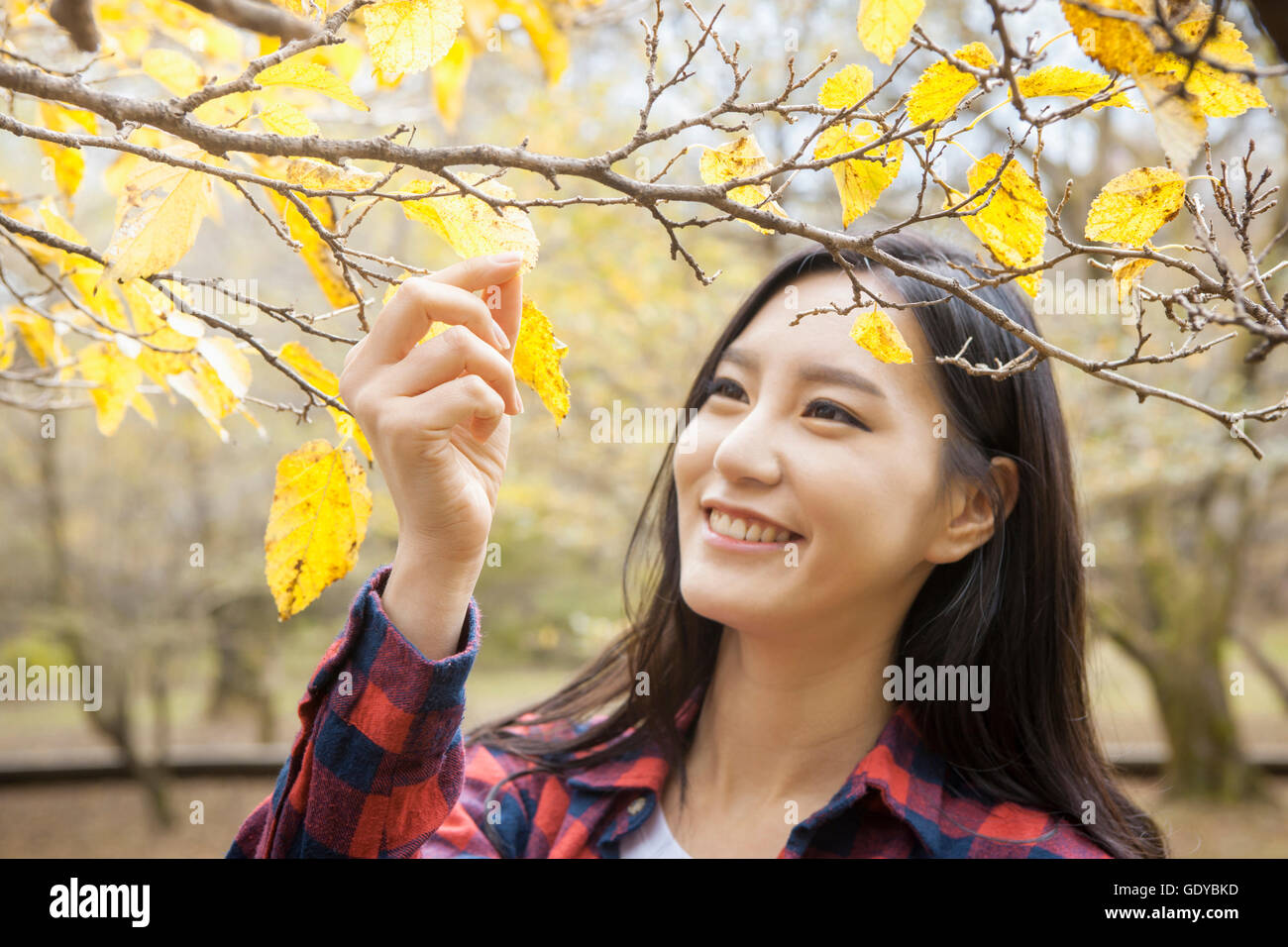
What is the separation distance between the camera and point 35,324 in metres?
1.18

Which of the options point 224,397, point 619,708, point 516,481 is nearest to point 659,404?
point 516,481

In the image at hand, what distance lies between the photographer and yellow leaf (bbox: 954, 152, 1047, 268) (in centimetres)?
75

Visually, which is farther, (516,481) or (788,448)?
(516,481)

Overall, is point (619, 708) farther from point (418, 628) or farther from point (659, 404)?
point (659, 404)

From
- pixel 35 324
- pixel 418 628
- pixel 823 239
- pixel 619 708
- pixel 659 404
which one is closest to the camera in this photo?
pixel 823 239

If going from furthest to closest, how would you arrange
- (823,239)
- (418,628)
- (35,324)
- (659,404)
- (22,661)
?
(22,661) < (659,404) < (35,324) < (418,628) < (823,239)

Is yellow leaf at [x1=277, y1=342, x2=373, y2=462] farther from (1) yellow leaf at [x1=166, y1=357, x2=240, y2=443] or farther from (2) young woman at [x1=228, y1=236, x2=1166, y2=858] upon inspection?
(2) young woman at [x1=228, y1=236, x2=1166, y2=858]

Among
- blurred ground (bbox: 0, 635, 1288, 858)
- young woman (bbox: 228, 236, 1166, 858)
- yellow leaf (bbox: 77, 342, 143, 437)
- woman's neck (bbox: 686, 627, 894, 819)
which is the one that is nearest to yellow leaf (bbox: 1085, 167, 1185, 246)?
young woman (bbox: 228, 236, 1166, 858)

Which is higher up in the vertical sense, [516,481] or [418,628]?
[516,481]

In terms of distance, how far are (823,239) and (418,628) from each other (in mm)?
522

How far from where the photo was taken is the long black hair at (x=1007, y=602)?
53.0 inches

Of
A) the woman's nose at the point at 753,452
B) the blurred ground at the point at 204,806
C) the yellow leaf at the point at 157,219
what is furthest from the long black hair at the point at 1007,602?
the blurred ground at the point at 204,806

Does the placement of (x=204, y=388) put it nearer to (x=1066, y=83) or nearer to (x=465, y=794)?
(x=465, y=794)

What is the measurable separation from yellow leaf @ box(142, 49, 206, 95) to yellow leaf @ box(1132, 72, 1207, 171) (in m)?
0.90
